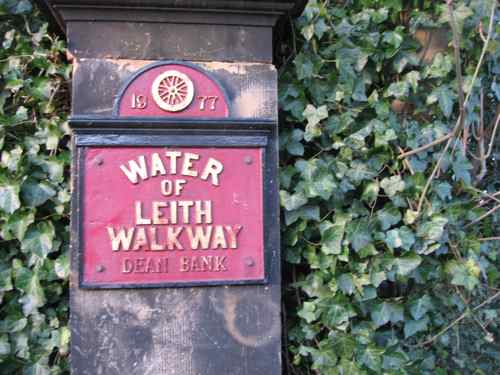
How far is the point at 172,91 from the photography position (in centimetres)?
230

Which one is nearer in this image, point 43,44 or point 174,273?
point 174,273

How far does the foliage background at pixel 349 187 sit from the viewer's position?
2.39 metres

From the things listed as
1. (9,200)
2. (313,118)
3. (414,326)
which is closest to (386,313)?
(414,326)

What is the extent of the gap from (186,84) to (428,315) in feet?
5.53

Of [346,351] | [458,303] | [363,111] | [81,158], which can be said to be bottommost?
[346,351]

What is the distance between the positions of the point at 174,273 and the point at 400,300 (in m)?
1.14

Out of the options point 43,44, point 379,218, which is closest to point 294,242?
point 379,218

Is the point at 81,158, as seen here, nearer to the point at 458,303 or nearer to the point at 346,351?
the point at 346,351

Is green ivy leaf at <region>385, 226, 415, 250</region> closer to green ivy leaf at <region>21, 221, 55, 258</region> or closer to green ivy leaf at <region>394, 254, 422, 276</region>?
green ivy leaf at <region>394, 254, 422, 276</region>

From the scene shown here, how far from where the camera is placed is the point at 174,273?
224 cm

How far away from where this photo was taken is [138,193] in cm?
225

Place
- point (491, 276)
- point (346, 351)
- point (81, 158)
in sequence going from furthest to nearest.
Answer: point (491, 276) < point (346, 351) < point (81, 158)

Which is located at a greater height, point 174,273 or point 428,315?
point 174,273

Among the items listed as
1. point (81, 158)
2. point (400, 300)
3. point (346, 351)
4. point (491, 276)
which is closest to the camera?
point (81, 158)
